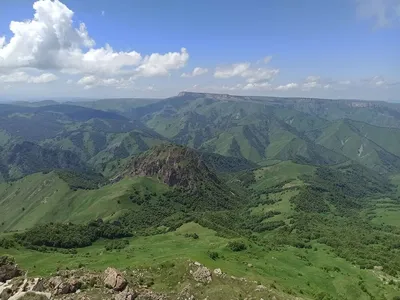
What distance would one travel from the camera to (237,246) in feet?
584

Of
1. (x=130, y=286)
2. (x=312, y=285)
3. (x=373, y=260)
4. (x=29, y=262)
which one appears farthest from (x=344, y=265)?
(x=29, y=262)

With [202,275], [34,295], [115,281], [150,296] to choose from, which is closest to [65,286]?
[34,295]

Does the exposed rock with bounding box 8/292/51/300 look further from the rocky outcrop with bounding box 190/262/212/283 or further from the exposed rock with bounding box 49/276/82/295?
the rocky outcrop with bounding box 190/262/212/283

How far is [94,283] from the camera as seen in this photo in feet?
311

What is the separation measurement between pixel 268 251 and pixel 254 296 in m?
99.5

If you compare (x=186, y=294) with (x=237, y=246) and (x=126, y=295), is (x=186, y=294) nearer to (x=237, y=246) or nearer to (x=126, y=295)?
(x=126, y=295)

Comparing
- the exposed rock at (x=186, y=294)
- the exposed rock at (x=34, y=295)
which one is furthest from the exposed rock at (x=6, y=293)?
the exposed rock at (x=186, y=294)

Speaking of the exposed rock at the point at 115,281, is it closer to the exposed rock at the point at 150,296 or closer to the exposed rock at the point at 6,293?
the exposed rock at the point at 150,296

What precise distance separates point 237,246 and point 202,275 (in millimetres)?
84027

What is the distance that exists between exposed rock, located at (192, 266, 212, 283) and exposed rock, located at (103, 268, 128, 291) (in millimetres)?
16722

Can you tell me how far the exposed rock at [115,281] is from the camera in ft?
301

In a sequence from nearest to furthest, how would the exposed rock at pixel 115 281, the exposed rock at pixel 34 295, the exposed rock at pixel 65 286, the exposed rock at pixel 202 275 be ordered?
the exposed rock at pixel 115 281 → the exposed rock at pixel 34 295 → the exposed rock at pixel 65 286 → the exposed rock at pixel 202 275

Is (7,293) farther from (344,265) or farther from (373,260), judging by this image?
(373,260)

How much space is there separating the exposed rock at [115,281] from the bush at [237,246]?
8902 centimetres
